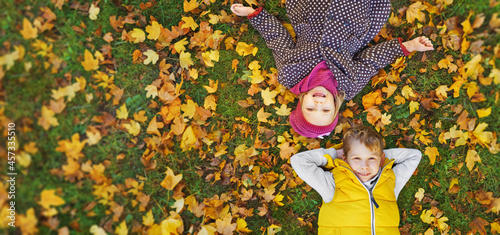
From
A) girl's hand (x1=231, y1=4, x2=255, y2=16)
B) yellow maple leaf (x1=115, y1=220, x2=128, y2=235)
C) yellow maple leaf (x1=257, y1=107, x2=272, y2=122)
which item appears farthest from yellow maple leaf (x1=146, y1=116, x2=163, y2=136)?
girl's hand (x1=231, y1=4, x2=255, y2=16)

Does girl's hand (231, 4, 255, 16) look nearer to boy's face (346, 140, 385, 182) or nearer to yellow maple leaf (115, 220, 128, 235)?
boy's face (346, 140, 385, 182)

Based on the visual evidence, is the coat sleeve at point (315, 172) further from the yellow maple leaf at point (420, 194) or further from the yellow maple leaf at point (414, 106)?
the yellow maple leaf at point (414, 106)

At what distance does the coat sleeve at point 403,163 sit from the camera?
3359 millimetres

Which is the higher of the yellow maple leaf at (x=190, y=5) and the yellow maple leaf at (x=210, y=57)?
the yellow maple leaf at (x=190, y=5)

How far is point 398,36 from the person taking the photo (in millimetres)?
3473

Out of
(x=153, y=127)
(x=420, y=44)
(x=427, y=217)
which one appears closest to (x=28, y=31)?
(x=153, y=127)

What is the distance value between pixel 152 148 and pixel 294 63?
1.74 m

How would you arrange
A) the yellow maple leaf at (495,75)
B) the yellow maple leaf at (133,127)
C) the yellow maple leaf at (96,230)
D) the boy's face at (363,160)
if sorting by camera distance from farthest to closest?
1. the boy's face at (363,160)
2. the yellow maple leaf at (133,127)
3. the yellow maple leaf at (495,75)
4. the yellow maple leaf at (96,230)

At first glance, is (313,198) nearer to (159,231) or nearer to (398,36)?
(159,231)

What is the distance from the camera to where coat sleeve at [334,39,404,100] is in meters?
3.17

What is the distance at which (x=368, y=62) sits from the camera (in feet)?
10.6

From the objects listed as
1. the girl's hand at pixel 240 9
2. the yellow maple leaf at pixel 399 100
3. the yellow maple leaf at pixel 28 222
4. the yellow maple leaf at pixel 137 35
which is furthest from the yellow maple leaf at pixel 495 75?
the yellow maple leaf at pixel 28 222

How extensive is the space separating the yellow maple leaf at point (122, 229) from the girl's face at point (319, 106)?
204cm

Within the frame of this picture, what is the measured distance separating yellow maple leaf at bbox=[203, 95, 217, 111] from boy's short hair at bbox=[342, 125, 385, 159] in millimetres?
1505
